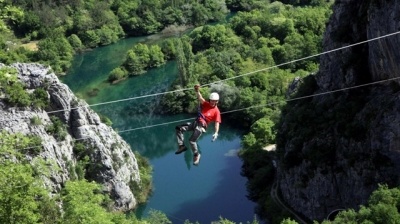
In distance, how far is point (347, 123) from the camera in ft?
90.4

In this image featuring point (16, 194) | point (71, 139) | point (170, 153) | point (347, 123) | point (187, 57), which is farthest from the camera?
point (187, 57)

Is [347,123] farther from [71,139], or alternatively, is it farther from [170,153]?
[170,153]

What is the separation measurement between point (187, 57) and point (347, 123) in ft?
83.6

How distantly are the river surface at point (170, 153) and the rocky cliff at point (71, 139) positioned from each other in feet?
6.39

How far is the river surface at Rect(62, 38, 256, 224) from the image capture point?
3369 cm

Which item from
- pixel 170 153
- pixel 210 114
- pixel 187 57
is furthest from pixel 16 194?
pixel 187 57

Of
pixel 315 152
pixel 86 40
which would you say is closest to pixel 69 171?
pixel 315 152

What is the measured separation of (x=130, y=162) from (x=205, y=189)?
204 inches

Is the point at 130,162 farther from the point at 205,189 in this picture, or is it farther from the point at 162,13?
the point at 162,13

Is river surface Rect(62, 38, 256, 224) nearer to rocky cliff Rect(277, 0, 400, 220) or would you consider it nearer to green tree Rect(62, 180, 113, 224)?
rocky cliff Rect(277, 0, 400, 220)

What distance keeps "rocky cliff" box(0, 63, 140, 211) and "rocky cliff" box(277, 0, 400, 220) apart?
1009cm

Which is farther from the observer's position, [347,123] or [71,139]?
[71,139]

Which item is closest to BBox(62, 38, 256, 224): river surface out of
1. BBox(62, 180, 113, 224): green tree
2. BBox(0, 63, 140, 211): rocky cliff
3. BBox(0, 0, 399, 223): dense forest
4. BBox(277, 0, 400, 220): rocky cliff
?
BBox(0, 0, 399, 223): dense forest

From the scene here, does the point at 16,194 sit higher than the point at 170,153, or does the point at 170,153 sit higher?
the point at 16,194
